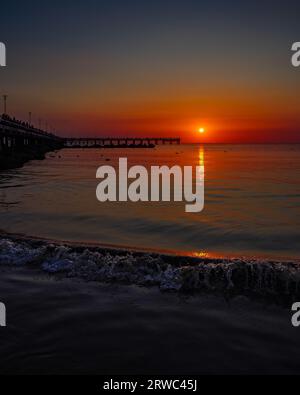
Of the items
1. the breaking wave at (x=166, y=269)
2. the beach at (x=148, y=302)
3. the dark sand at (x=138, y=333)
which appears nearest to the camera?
the dark sand at (x=138, y=333)

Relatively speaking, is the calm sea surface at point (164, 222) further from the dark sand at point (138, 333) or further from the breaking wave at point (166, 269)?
the dark sand at point (138, 333)

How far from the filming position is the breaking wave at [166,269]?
25.2 feet

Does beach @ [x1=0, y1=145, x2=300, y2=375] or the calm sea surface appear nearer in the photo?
beach @ [x1=0, y1=145, x2=300, y2=375]

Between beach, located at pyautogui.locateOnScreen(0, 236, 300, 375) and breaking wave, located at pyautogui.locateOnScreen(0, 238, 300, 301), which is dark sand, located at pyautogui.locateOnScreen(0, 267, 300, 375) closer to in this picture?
beach, located at pyautogui.locateOnScreen(0, 236, 300, 375)

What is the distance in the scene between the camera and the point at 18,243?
10.8m

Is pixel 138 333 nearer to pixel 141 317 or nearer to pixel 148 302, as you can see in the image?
pixel 141 317

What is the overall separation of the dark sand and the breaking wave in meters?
0.54

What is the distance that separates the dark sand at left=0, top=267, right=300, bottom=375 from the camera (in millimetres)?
4820

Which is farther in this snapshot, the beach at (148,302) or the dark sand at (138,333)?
the beach at (148,302)

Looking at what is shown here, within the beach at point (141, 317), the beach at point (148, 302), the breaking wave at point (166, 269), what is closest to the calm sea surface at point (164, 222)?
the beach at point (148, 302)

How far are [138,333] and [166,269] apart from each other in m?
2.96

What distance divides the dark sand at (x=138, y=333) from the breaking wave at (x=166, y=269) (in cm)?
54

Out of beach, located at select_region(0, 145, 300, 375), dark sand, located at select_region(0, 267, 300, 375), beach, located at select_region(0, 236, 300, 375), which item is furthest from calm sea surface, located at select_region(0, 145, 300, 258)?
dark sand, located at select_region(0, 267, 300, 375)

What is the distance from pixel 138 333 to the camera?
5668 millimetres
